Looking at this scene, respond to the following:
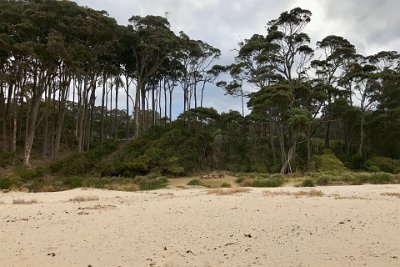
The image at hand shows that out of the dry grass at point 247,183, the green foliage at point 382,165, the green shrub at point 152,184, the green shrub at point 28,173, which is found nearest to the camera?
the green shrub at point 152,184

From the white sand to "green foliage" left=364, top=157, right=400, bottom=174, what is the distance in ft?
73.6

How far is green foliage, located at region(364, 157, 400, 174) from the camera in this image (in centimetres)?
3147

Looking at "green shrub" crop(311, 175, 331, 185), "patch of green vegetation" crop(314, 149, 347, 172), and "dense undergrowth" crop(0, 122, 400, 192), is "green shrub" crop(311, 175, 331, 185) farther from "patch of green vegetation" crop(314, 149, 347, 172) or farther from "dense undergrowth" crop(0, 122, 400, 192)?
"patch of green vegetation" crop(314, 149, 347, 172)

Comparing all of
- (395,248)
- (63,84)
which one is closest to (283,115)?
(63,84)

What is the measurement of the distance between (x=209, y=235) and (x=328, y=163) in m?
26.7

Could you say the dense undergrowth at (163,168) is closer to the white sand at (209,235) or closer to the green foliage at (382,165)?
the green foliage at (382,165)

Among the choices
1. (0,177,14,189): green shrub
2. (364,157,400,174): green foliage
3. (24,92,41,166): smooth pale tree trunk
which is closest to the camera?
(0,177,14,189): green shrub

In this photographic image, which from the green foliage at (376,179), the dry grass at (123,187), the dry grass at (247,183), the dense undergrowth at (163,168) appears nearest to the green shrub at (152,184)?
the dense undergrowth at (163,168)

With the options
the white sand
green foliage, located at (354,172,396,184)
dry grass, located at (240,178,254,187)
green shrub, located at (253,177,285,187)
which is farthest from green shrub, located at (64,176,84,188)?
green foliage, located at (354,172,396,184)

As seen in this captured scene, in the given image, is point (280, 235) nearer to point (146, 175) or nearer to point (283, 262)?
point (283, 262)

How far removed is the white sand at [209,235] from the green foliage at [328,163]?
20852mm

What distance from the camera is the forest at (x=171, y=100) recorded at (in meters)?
27.3

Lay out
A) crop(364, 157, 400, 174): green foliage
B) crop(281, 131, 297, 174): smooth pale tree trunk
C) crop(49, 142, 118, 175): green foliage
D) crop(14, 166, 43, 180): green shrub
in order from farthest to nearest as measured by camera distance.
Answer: crop(364, 157, 400, 174): green foliage < crop(281, 131, 297, 174): smooth pale tree trunk < crop(49, 142, 118, 175): green foliage < crop(14, 166, 43, 180): green shrub

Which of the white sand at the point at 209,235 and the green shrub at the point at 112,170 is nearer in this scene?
the white sand at the point at 209,235
